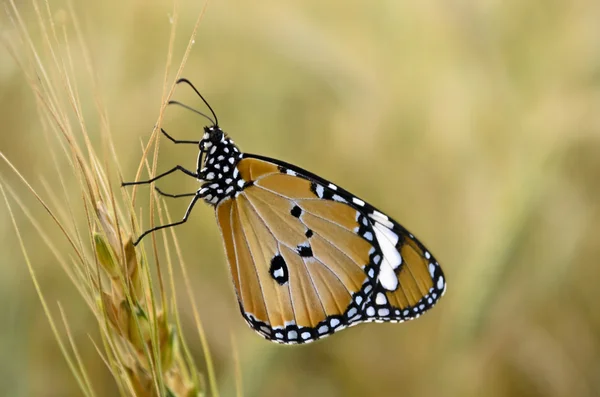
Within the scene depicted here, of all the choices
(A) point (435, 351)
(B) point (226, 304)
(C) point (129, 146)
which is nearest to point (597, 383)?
(A) point (435, 351)

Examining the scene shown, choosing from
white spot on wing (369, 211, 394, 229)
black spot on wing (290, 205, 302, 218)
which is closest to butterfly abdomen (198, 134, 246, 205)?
black spot on wing (290, 205, 302, 218)

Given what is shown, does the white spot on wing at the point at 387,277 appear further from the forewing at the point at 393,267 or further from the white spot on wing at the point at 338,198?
the white spot on wing at the point at 338,198

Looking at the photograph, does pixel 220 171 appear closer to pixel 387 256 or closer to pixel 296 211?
pixel 296 211

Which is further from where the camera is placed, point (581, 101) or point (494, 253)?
point (581, 101)

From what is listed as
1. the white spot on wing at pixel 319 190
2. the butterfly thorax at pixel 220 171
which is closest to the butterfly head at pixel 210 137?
the butterfly thorax at pixel 220 171

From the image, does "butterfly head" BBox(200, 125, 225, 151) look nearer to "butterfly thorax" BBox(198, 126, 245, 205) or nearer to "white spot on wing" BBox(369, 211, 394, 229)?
"butterfly thorax" BBox(198, 126, 245, 205)

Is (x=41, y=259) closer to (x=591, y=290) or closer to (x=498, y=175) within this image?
(x=498, y=175)

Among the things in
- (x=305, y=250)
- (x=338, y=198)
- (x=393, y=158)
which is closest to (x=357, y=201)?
(x=338, y=198)
